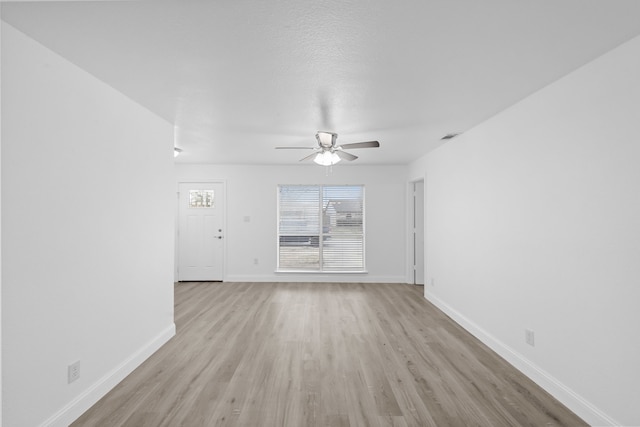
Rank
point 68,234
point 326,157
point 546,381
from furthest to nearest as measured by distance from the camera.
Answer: point 326,157
point 546,381
point 68,234

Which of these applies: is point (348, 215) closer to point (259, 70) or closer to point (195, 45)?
point (259, 70)

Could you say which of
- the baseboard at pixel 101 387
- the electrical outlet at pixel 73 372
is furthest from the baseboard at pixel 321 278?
the electrical outlet at pixel 73 372

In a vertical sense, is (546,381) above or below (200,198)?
below

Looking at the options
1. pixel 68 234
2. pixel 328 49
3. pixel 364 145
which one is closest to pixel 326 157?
pixel 364 145

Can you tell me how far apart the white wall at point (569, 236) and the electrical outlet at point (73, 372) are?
3.41 meters

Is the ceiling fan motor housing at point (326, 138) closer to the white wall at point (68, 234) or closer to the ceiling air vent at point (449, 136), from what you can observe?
the ceiling air vent at point (449, 136)

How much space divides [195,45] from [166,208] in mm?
1984

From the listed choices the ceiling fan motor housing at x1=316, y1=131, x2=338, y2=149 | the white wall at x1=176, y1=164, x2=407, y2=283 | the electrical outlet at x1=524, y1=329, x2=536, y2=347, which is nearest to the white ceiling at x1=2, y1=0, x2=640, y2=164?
the ceiling fan motor housing at x1=316, y1=131, x2=338, y2=149

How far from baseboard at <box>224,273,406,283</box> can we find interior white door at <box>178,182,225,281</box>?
46 centimetres

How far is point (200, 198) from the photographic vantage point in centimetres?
638

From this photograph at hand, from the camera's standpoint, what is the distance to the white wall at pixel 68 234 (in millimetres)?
1697

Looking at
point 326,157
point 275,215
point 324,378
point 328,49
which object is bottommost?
point 324,378

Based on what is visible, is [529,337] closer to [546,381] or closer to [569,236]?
[546,381]

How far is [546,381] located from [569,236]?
3.76ft
